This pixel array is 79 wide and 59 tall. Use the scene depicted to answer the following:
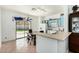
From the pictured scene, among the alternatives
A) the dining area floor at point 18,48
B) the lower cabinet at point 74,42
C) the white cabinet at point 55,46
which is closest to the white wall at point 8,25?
the dining area floor at point 18,48

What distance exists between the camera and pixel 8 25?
606 centimetres

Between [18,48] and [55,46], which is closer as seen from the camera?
[55,46]

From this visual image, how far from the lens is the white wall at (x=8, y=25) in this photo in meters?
5.67

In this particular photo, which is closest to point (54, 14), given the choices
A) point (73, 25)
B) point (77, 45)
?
point (73, 25)

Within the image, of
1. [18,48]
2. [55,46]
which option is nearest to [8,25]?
[18,48]

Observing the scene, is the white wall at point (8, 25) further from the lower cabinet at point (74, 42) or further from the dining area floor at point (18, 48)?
the lower cabinet at point (74, 42)

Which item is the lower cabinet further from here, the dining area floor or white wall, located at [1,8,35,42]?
white wall, located at [1,8,35,42]

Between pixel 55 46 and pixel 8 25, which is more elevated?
pixel 8 25

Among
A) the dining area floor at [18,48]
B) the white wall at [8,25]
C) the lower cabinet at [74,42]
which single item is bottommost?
the dining area floor at [18,48]

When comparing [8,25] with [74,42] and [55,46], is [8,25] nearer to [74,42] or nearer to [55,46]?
[74,42]

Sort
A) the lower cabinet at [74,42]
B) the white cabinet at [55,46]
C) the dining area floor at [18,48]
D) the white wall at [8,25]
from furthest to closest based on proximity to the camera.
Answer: the white wall at [8,25] < the dining area floor at [18,48] < the lower cabinet at [74,42] < the white cabinet at [55,46]

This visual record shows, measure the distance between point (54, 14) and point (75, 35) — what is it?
1.59m

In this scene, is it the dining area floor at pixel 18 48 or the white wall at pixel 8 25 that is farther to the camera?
the white wall at pixel 8 25
